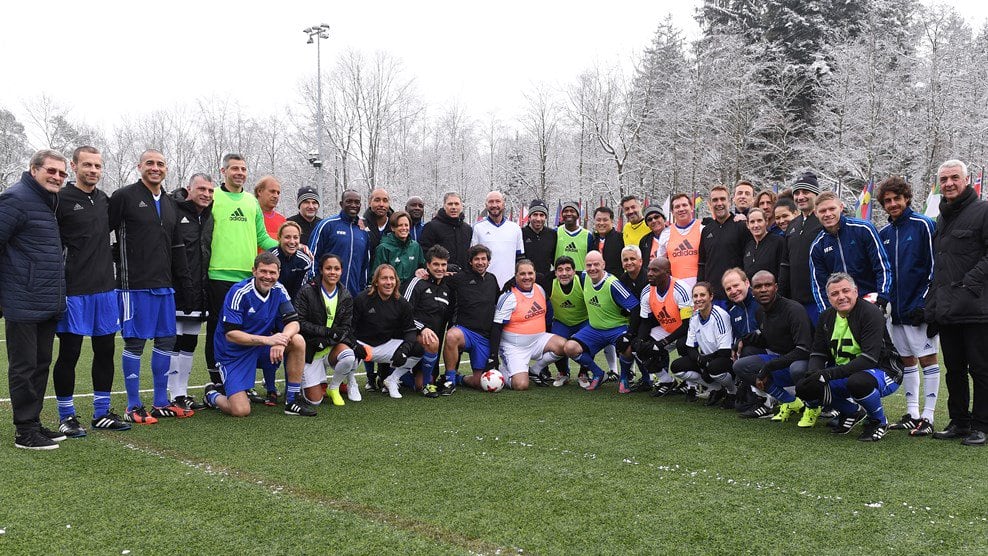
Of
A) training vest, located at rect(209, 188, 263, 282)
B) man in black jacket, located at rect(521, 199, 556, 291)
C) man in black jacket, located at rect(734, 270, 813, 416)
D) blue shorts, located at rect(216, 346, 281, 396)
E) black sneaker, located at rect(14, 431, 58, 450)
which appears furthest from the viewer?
man in black jacket, located at rect(521, 199, 556, 291)

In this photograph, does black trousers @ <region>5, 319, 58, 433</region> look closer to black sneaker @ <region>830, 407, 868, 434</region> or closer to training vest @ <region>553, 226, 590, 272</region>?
training vest @ <region>553, 226, 590, 272</region>

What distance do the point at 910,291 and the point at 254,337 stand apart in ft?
17.2

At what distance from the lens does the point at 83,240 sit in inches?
185

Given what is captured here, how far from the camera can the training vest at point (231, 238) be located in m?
5.82

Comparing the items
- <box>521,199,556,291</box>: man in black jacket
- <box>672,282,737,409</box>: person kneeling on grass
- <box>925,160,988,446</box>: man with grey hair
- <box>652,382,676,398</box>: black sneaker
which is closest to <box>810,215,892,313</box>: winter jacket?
<box>925,160,988,446</box>: man with grey hair

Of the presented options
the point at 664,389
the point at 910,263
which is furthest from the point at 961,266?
the point at 664,389

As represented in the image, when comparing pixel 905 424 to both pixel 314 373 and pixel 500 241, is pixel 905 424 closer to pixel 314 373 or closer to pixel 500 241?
pixel 500 241

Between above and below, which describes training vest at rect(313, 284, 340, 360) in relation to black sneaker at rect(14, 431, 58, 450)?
above

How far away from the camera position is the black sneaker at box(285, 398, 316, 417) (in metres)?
5.72

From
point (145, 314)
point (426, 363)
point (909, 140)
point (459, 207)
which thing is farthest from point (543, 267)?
point (909, 140)

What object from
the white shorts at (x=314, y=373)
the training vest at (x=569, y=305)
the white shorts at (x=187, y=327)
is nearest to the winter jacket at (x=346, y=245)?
the white shorts at (x=314, y=373)

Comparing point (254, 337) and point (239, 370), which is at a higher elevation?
point (254, 337)

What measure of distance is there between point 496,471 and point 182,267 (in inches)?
129

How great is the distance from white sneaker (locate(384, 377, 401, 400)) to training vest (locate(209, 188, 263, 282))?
1.73 meters
